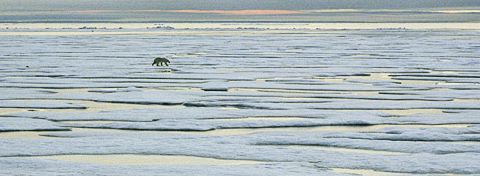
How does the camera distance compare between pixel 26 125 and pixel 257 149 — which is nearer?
pixel 257 149

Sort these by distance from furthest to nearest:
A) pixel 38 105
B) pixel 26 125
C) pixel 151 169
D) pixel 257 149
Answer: pixel 38 105
pixel 26 125
pixel 257 149
pixel 151 169

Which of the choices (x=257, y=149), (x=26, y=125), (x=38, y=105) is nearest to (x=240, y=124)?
(x=257, y=149)

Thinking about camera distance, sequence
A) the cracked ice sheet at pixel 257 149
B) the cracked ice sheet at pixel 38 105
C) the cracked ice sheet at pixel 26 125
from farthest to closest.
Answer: the cracked ice sheet at pixel 38 105
the cracked ice sheet at pixel 26 125
the cracked ice sheet at pixel 257 149

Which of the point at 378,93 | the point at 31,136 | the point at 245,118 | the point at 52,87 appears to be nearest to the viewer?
the point at 31,136

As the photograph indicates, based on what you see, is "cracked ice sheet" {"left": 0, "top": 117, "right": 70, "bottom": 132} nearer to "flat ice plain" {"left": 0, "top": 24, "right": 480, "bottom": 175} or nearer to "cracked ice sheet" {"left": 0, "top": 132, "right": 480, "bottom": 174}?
"flat ice plain" {"left": 0, "top": 24, "right": 480, "bottom": 175}

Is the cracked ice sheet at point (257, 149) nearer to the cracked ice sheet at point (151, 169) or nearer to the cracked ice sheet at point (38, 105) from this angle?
the cracked ice sheet at point (151, 169)

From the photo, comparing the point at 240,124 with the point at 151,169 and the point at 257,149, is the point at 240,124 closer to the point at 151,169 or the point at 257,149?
the point at 257,149

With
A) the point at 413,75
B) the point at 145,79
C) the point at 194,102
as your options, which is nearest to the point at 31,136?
the point at 194,102

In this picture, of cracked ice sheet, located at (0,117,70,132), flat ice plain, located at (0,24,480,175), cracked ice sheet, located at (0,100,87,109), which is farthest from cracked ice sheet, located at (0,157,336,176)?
cracked ice sheet, located at (0,100,87,109)

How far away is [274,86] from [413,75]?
3022 mm

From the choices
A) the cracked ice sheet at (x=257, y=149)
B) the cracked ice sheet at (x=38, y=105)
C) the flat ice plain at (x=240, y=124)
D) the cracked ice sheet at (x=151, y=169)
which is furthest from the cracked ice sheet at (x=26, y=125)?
the cracked ice sheet at (x=151, y=169)

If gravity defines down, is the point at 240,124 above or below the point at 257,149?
above

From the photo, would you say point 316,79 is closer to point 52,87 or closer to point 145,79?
point 145,79

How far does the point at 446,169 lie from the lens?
13.7ft
